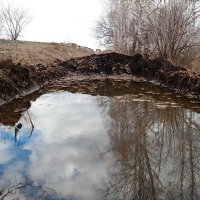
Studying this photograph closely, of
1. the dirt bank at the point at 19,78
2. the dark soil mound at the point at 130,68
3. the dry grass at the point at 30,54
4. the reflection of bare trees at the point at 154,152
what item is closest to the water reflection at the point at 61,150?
the reflection of bare trees at the point at 154,152

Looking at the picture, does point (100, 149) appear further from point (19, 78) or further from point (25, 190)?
point (19, 78)

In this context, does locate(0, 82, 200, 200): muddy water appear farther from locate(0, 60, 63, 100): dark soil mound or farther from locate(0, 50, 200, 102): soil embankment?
locate(0, 50, 200, 102): soil embankment

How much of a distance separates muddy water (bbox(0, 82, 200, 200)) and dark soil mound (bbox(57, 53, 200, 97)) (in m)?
2.52

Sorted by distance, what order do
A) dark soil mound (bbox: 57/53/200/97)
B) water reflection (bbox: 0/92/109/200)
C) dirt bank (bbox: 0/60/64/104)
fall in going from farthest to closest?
1. dark soil mound (bbox: 57/53/200/97)
2. dirt bank (bbox: 0/60/64/104)
3. water reflection (bbox: 0/92/109/200)

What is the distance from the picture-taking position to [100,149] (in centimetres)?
662

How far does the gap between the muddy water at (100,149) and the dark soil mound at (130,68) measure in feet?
8.25

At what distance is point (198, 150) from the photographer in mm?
6492

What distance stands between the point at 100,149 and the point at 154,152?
1004 millimetres

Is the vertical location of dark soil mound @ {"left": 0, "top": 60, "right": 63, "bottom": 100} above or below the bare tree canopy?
below

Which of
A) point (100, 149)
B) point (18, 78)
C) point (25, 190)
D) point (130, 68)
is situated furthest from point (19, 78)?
point (25, 190)

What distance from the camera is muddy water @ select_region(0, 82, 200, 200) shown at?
4941 millimetres

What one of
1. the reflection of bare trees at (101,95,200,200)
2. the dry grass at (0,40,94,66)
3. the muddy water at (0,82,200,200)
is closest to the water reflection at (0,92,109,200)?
the muddy water at (0,82,200,200)

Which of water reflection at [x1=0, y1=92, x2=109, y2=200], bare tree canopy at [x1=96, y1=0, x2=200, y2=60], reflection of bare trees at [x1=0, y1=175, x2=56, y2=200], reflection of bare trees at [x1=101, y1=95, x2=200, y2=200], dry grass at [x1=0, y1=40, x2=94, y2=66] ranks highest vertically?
bare tree canopy at [x1=96, y1=0, x2=200, y2=60]

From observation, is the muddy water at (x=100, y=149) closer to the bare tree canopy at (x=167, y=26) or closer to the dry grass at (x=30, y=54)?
Result: the dry grass at (x=30, y=54)
